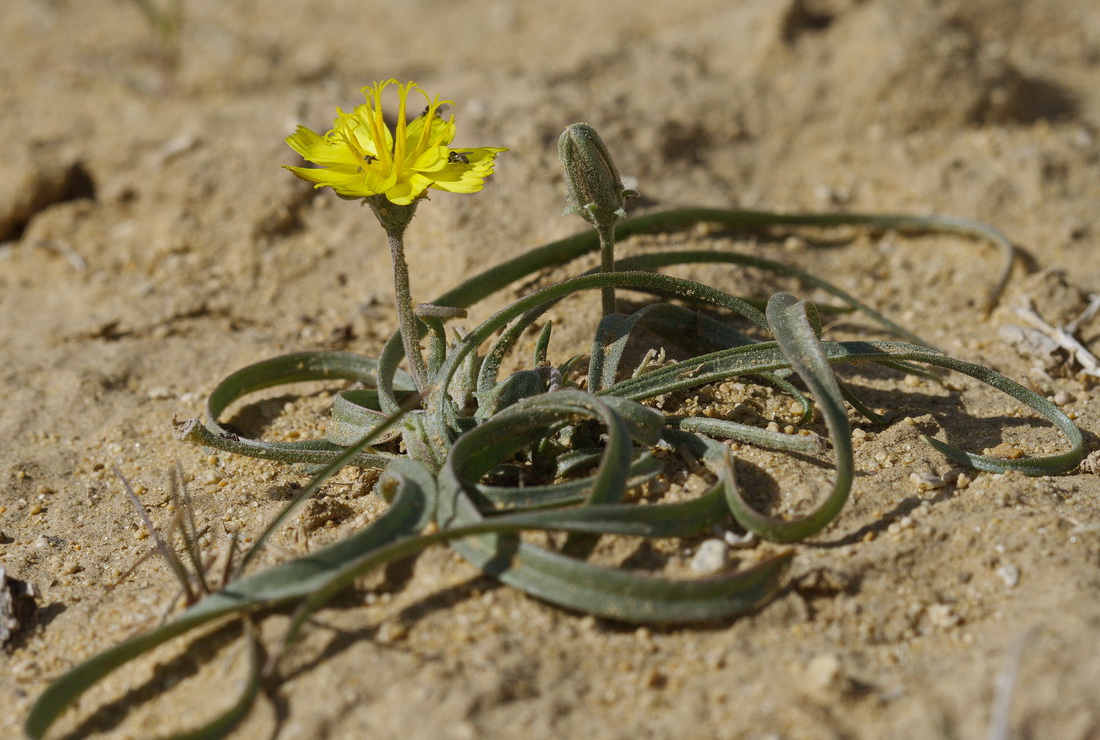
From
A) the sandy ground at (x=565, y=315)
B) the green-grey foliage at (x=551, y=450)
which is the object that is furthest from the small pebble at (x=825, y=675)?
the green-grey foliage at (x=551, y=450)

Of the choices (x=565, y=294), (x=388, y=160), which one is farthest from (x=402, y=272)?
(x=565, y=294)

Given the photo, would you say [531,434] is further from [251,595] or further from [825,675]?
[825,675]

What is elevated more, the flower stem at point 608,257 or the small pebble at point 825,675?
the flower stem at point 608,257

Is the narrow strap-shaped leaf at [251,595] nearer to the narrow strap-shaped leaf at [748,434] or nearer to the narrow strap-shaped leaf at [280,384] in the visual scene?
the narrow strap-shaped leaf at [280,384]

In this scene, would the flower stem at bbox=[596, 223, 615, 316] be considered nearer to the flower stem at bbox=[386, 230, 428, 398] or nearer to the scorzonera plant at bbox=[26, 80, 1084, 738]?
the scorzonera plant at bbox=[26, 80, 1084, 738]

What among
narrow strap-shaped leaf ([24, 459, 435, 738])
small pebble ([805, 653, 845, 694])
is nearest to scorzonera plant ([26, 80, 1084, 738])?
narrow strap-shaped leaf ([24, 459, 435, 738])

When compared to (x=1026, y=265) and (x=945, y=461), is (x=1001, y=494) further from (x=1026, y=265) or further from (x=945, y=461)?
(x=1026, y=265)

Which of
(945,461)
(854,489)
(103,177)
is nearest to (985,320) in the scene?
(945,461)
